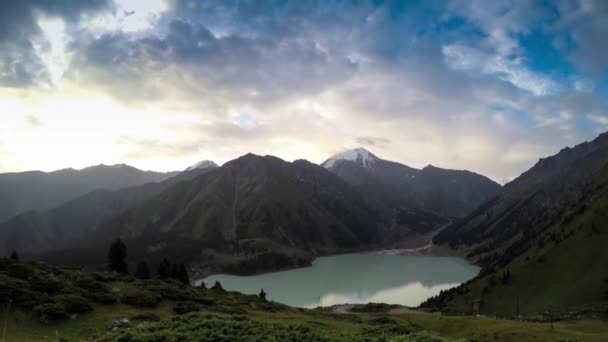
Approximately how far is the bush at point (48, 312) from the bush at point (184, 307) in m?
10.6

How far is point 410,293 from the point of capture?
15712cm

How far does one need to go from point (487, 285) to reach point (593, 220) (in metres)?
50.9

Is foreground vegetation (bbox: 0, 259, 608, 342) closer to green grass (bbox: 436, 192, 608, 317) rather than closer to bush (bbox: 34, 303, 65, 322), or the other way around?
bush (bbox: 34, 303, 65, 322)

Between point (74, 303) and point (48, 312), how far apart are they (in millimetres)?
2764

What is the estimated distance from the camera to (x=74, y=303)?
109ft

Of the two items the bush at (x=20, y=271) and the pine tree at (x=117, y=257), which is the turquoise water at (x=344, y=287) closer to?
the pine tree at (x=117, y=257)

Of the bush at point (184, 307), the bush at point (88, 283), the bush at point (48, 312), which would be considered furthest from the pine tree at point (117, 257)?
the bush at point (48, 312)

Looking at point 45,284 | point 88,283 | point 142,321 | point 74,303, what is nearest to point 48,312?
point 74,303

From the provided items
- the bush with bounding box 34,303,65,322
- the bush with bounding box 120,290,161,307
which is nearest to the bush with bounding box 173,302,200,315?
the bush with bounding box 120,290,161,307

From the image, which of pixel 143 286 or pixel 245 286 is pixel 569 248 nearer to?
pixel 245 286

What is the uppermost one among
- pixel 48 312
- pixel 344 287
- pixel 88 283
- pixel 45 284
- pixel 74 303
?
pixel 45 284

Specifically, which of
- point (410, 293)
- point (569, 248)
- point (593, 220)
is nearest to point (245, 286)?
point (410, 293)

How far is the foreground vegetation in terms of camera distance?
84.5 feet

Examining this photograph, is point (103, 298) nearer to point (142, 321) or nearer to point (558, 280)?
point (142, 321)
